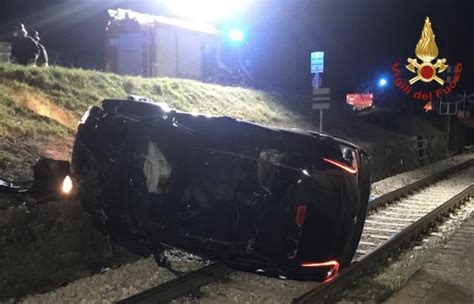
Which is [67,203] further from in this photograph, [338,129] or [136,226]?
[338,129]

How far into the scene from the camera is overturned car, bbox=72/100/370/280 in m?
4.97

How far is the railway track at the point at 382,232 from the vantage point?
534cm

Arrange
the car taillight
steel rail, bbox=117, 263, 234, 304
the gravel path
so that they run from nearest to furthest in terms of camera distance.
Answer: the car taillight, steel rail, bbox=117, 263, 234, 304, the gravel path

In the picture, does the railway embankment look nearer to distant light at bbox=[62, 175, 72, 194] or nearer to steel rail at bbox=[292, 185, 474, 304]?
distant light at bbox=[62, 175, 72, 194]

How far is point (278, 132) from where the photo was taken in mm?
5031

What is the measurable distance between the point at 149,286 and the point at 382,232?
460 cm

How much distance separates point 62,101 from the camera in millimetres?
11016

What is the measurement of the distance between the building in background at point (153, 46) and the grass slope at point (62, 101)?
3738mm

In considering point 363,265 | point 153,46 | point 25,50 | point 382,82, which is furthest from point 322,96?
point 382,82

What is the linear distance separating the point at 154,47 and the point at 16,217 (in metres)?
15.6

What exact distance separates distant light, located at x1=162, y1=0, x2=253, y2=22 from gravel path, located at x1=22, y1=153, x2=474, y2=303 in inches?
747

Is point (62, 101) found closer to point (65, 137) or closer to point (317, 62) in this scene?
point (65, 137)

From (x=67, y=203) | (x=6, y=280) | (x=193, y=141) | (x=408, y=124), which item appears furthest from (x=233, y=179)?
(x=408, y=124)

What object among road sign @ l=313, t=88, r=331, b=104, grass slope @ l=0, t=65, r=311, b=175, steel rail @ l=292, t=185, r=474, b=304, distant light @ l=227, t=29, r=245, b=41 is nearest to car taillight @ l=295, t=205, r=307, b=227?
steel rail @ l=292, t=185, r=474, b=304
